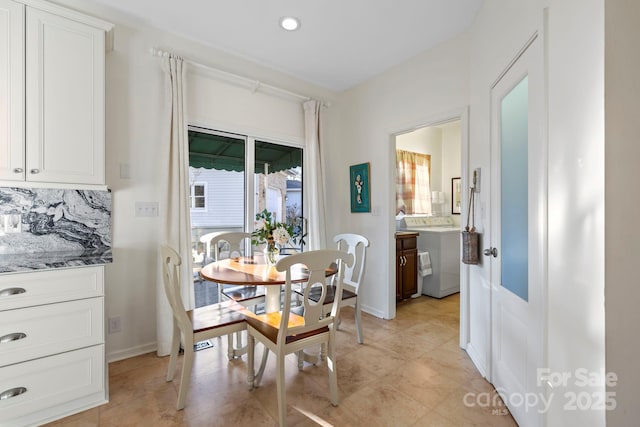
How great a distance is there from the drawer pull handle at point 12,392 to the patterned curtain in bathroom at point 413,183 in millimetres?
4149

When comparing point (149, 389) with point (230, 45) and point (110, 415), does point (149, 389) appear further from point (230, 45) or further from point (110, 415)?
point (230, 45)

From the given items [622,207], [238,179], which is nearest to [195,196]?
[238,179]

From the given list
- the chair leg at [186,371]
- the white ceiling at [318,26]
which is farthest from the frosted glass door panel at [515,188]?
the chair leg at [186,371]

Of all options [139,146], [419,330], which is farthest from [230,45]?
[419,330]

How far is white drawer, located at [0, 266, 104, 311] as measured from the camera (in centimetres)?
149

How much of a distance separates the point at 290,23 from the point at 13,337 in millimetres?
2840

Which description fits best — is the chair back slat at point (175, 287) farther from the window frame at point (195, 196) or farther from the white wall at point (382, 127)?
the white wall at point (382, 127)

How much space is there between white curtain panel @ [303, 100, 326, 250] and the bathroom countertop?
6.72ft

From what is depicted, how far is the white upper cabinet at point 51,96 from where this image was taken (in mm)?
1751

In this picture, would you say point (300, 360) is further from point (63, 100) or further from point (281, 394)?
point (63, 100)

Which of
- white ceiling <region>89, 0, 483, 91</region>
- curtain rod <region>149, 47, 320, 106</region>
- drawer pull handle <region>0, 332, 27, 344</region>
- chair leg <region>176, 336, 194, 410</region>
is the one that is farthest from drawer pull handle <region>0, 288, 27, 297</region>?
white ceiling <region>89, 0, 483, 91</region>

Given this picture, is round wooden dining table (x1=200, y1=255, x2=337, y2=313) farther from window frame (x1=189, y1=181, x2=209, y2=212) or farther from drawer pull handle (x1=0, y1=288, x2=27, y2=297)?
drawer pull handle (x1=0, y1=288, x2=27, y2=297)

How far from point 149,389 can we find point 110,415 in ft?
0.84

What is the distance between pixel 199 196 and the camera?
2.77 m
